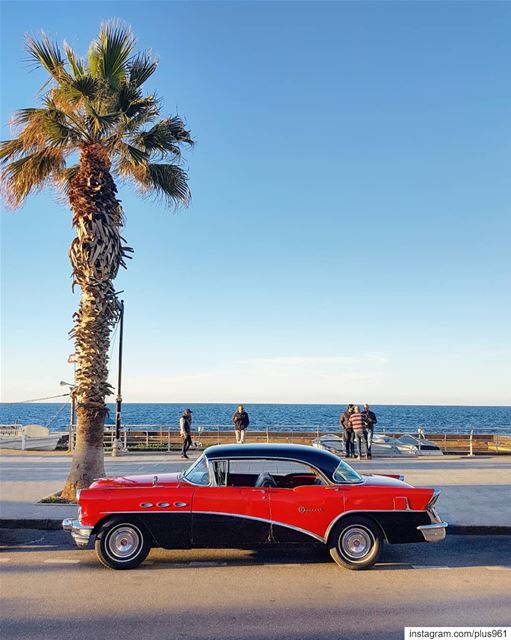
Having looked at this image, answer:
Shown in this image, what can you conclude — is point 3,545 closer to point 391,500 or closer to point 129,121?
point 391,500

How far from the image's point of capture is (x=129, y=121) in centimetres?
1194

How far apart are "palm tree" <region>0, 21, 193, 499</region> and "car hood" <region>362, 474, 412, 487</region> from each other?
18.6ft

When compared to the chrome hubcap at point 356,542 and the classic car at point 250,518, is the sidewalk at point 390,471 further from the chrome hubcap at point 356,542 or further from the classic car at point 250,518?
the chrome hubcap at point 356,542

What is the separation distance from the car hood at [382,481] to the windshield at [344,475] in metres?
0.14

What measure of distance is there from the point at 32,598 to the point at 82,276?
674cm

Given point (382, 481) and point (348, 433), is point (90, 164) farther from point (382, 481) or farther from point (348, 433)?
point (348, 433)

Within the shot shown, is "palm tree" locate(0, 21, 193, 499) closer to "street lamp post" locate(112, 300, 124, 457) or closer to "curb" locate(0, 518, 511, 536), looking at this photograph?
"curb" locate(0, 518, 511, 536)

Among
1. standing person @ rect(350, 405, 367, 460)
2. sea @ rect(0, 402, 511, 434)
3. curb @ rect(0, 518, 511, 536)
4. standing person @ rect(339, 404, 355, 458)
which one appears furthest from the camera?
sea @ rect(0, 402, 511, 434)

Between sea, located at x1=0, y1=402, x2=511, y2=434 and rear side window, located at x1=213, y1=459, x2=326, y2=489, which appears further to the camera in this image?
sea, located at x1=0, y1=402, x2=511, y2=434

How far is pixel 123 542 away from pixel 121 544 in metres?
0.03

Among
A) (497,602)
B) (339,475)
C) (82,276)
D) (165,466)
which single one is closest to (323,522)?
(339,475)

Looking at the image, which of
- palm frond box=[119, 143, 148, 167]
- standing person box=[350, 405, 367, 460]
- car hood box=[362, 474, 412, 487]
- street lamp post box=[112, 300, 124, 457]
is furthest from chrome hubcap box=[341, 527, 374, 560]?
street lamp post box=[112, 300, 124, 457]

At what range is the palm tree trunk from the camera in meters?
11.3

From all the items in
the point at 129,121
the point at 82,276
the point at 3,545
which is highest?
the point at 129,121
